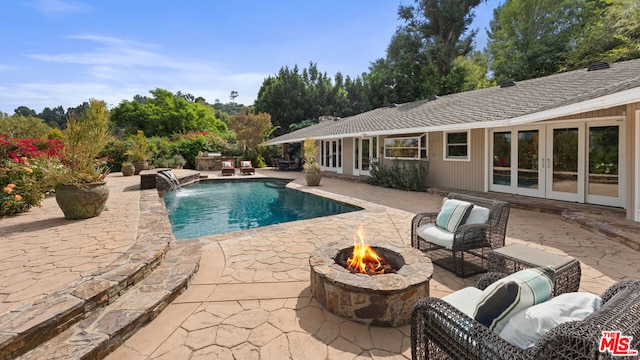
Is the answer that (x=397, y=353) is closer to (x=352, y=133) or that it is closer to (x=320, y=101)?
(x=352, y=133)

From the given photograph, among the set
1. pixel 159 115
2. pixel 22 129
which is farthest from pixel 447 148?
pixel 22 129

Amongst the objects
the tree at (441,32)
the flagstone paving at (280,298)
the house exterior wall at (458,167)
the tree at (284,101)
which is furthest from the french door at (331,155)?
the tree at (284,101)

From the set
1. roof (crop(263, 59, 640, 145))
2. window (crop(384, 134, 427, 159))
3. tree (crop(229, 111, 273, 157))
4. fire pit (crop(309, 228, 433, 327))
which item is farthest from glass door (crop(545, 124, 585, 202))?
tree (crop(229, 111, 273, 157))

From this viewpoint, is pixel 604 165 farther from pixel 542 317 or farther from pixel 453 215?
pixel 542 317

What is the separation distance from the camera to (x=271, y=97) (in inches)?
1277

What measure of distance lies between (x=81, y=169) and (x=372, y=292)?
655 centimetres

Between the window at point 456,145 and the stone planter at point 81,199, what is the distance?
35.7ft

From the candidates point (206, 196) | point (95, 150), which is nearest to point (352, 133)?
point (206, 196)

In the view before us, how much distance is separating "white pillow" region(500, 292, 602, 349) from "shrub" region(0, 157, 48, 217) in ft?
30.0

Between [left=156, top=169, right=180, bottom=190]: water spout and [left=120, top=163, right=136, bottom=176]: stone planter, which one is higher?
[left=120, top=163, right=136, bottom=176]: stone planter

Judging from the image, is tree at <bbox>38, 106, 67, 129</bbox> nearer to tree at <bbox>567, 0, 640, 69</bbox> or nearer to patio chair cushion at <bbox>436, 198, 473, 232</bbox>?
patio chair cushion at <bbox>436, 198, 473, 232</bbox>

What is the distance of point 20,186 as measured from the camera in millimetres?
6844

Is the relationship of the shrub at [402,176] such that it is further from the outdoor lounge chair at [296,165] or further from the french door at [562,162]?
the outdoor lounge chair at [296,165]

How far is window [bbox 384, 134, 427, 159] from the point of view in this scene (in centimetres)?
1246
